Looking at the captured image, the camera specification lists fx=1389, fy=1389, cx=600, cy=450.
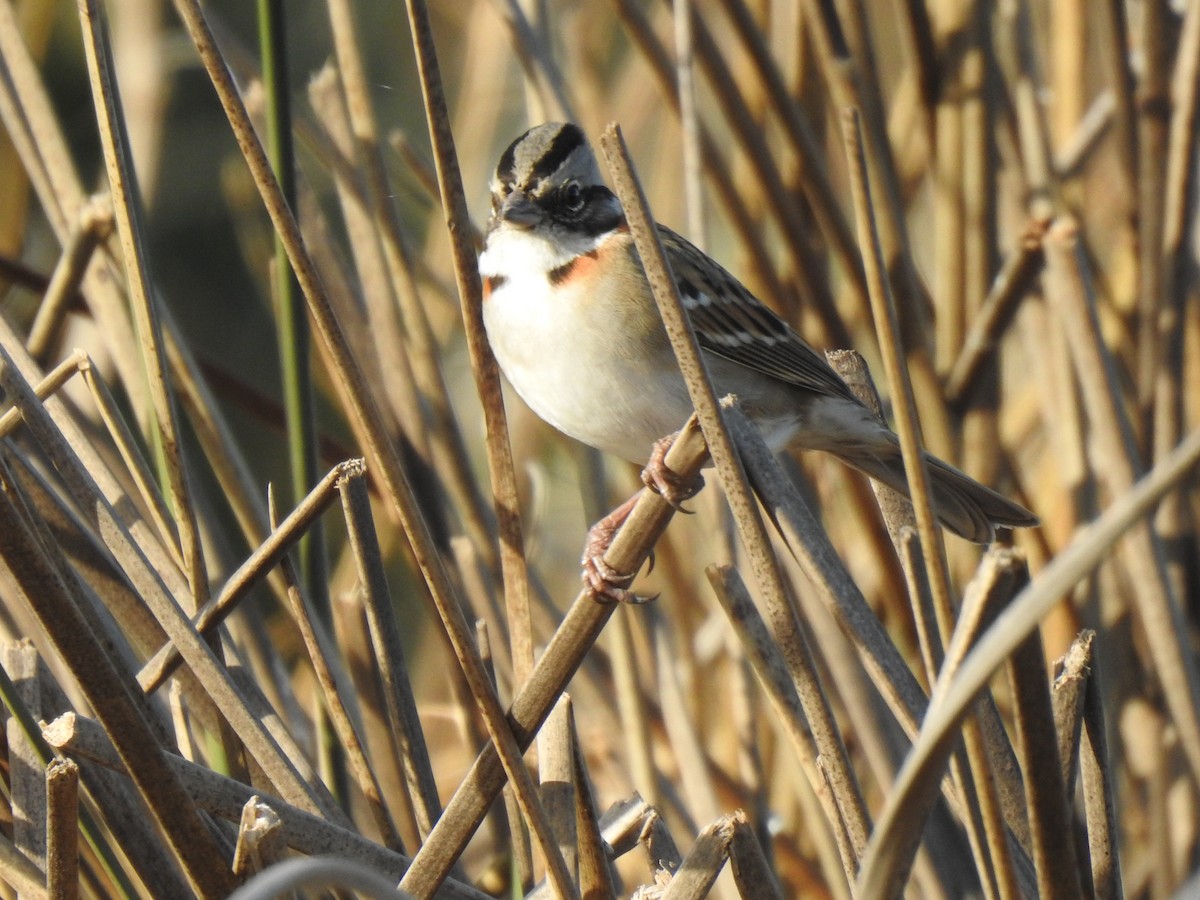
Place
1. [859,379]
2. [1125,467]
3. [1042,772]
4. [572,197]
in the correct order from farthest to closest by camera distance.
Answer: [572,197] → [1125,467] → [859,379] → [1042,772]

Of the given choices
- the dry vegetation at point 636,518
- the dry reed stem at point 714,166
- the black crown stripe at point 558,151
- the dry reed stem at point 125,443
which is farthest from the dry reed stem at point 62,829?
the dry reed stem at point 714,166

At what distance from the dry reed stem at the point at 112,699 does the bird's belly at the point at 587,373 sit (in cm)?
108

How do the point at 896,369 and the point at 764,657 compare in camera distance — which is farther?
the point at 764,657

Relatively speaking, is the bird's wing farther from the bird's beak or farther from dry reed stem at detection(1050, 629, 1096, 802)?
dry reed stem at detection(1050, 629, 1096, 802)

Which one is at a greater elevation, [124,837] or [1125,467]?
[1125,467]

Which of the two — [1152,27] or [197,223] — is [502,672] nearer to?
[1152,27]

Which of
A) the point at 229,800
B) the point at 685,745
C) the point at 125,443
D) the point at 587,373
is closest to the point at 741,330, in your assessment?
the point at 587,373

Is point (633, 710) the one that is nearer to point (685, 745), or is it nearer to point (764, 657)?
point (685, 745)

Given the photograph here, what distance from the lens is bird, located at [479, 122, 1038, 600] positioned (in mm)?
2316

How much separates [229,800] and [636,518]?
519 millimetres

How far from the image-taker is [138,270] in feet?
5.33

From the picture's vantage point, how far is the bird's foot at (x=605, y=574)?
1.56 meters

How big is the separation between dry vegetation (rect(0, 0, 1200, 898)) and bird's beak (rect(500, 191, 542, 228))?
5.3 inches

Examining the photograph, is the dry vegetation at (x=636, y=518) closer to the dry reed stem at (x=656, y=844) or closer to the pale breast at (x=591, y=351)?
the dry reed stem at (x=656, y=844)
